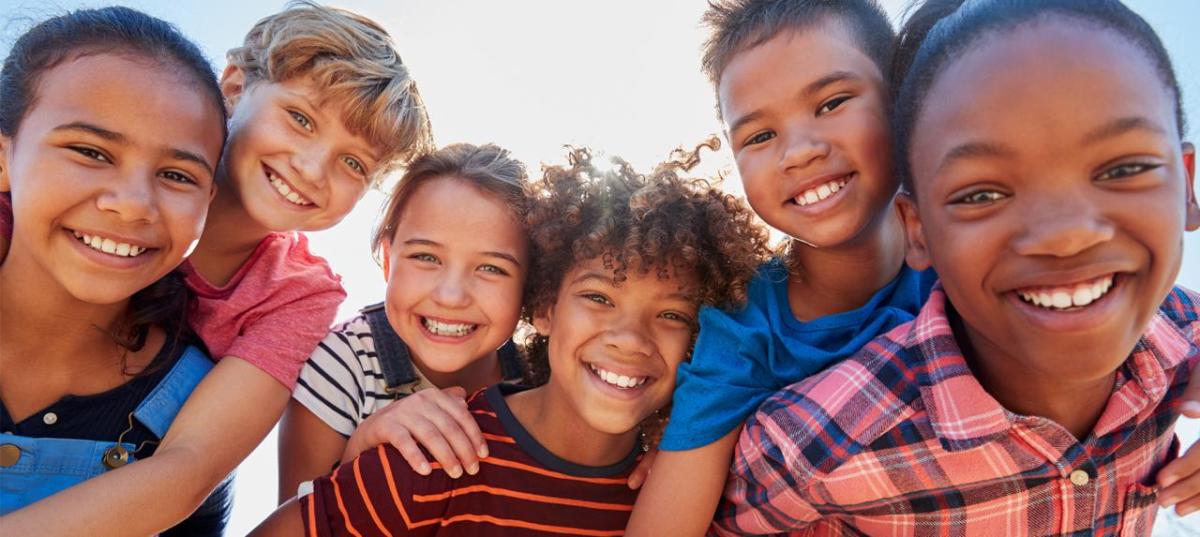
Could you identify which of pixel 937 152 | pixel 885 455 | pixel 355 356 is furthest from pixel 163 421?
pixel 937 152

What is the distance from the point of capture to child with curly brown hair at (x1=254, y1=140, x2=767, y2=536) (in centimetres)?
203

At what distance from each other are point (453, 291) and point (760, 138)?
97cm

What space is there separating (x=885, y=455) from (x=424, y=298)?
53.8 inches

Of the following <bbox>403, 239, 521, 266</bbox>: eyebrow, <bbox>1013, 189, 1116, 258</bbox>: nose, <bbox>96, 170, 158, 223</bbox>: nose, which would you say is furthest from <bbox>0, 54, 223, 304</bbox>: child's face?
<bbox>1013, 189, 1116, 258</bbox>: nose

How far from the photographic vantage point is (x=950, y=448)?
5.77ft

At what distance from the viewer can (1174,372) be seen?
5.97ft

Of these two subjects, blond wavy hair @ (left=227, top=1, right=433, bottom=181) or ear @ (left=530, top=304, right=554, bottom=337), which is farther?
blond wavy hair @ (left=227, top=1, right=433, bottom=181)

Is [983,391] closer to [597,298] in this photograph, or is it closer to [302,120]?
[597,298]

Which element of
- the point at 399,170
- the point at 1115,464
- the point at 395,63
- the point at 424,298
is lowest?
the point at 1115,464

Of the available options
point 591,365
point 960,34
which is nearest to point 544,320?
point 591,365

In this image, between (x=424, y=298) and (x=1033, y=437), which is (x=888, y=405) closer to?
(x=1033, y=437)

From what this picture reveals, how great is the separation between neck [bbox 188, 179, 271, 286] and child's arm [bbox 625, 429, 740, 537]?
151 centimetres

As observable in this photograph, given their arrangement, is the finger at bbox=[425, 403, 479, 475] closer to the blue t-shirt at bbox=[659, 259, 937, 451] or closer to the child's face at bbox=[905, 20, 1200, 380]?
the blue t-shirt at bbox=[659, 259, 937, 451]

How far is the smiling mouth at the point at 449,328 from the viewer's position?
2.52 m
